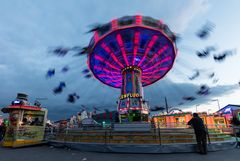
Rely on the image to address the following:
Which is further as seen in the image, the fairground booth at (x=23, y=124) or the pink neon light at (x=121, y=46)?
the pink neon light at (x=121, y=46)

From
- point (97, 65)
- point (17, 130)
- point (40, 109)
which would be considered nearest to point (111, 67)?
point (97, 65)

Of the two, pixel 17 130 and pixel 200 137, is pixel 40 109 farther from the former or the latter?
pixel 200 137

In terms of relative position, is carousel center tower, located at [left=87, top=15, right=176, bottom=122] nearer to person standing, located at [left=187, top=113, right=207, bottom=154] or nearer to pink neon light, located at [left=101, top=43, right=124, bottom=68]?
pink neon light, located at [left=101, top=43, right=124, bottom=68]

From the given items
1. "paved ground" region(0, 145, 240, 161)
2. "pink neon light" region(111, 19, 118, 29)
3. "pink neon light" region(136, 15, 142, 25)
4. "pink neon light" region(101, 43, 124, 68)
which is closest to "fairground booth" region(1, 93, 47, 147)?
"paved ground" region(0, 145, 240, 161)

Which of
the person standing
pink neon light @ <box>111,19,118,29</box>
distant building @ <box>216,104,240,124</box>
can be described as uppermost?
pink neon light @ <box>111,19,118,29</box>

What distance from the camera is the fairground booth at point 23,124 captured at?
1098 centimetres

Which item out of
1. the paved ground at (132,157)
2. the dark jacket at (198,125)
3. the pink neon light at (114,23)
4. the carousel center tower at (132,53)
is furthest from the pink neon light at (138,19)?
the paved ground at (132,157)

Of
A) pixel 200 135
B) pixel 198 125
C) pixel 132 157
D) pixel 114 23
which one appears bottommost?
pixel 132 157

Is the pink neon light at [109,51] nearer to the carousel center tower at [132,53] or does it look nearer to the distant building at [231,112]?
the carousel center tower at [132,53]

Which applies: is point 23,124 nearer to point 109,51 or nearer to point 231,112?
point 109,51

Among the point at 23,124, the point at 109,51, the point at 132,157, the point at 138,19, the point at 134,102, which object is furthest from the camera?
the point at 109,51

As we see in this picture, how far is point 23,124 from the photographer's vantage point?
42.0 feet

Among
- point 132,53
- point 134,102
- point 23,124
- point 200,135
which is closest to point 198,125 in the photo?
point 200,135

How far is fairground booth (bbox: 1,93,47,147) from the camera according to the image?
10984 millimetres
